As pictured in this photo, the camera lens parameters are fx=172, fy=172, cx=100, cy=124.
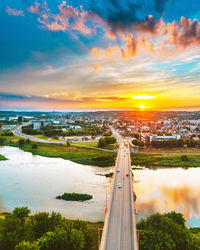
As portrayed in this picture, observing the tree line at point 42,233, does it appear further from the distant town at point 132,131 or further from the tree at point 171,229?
the distant town at point 132,131

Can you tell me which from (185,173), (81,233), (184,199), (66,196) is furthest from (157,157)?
(81,233)

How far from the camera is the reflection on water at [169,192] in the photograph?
1232 centimetres

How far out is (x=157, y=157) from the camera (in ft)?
87.4

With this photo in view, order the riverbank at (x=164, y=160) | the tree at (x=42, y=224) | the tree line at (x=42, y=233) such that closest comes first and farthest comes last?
the tree line at (x=42, y=233), the tree at (x=42, y=224), the riverbank at (x=164, y=160)

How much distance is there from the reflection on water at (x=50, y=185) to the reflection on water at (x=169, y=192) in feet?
10.7

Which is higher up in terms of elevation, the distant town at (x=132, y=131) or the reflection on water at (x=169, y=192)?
the distant town at (x=132, y=131)

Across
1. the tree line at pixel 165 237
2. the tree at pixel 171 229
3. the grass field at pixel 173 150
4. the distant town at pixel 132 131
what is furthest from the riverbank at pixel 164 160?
the tree line at pixel 165 237

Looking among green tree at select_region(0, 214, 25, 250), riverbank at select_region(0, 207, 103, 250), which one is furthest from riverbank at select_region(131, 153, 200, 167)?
green tree at select_region(0, 214, 25, 250)

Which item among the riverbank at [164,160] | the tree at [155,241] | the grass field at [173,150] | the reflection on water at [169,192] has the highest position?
the grass field at [173,150]

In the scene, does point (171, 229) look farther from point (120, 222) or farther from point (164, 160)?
point (164, 160)

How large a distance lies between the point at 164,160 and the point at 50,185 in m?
16.7

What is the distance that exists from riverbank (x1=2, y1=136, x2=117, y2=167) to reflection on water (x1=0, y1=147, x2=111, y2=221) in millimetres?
1817

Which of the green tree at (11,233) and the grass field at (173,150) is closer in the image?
the green tree at (11,233)

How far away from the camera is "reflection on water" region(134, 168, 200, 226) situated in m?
12.3
